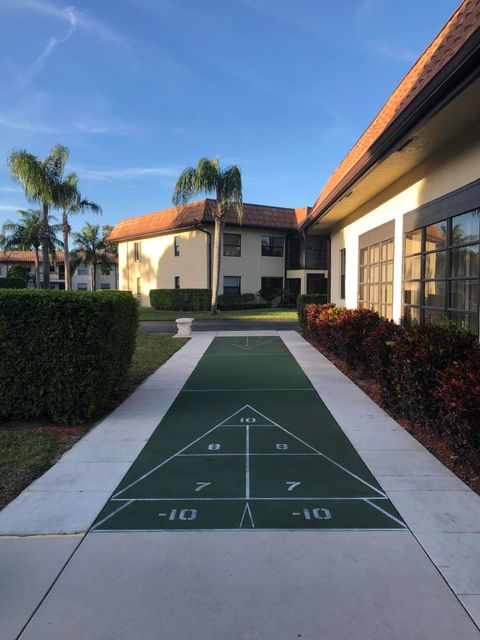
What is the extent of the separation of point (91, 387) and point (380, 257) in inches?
305

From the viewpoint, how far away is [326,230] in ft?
57.8

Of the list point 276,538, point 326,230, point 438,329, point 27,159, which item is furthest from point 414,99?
point 27,159

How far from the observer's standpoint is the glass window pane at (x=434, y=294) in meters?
7.69

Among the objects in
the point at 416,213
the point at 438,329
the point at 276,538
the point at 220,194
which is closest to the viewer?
the point at 276,538

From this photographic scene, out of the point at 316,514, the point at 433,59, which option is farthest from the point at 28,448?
the point at 433,59

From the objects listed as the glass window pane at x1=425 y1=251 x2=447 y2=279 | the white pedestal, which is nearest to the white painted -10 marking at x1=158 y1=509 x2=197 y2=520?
the glass window pane at x1=425 y1=251 x2=447 y2=279

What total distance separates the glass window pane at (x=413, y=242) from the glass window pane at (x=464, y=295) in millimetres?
1657

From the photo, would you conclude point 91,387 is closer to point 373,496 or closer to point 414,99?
point 373,496

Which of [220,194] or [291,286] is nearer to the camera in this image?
[220,194]

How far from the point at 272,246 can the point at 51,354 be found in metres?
32.0

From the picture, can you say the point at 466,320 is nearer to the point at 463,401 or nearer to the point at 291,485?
the point at 463,401

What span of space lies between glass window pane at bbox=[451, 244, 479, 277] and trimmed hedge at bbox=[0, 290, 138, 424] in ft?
16.2

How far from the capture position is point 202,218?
32.5 meters

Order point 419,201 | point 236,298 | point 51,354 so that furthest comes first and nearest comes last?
point 236,298, point 419,201, point 51,354
